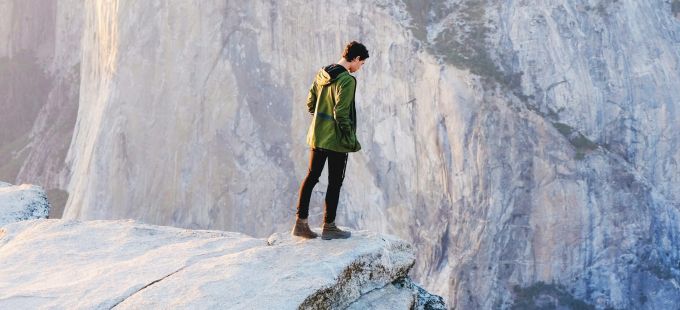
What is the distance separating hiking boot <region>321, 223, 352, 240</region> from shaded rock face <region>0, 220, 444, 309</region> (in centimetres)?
12

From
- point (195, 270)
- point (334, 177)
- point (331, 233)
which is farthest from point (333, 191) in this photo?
point (195, 270)

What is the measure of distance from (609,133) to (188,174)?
56.3ft

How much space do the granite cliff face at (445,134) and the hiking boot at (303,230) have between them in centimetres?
2064

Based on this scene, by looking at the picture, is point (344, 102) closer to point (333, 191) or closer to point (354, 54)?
point (354, 54)

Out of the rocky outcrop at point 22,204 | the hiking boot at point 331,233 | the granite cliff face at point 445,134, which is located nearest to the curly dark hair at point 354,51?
the hiking boot at point 331,233

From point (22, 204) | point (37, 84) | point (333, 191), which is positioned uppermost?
point (37, 84)

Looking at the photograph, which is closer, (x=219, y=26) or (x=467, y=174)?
(x=467, y=174)

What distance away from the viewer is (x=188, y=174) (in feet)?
101

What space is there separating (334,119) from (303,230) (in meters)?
1.51

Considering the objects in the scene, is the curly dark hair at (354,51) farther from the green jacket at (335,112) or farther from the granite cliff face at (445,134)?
the granite cliff face at (445,134)

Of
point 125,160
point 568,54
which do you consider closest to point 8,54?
point 125,160

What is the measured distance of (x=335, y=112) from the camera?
7.96 m

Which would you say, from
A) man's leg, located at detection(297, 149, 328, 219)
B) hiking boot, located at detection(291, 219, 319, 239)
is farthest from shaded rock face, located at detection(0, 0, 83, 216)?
man's leg, located at detection(297, 149, 328, 219)

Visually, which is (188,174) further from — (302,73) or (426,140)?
(426,140)
